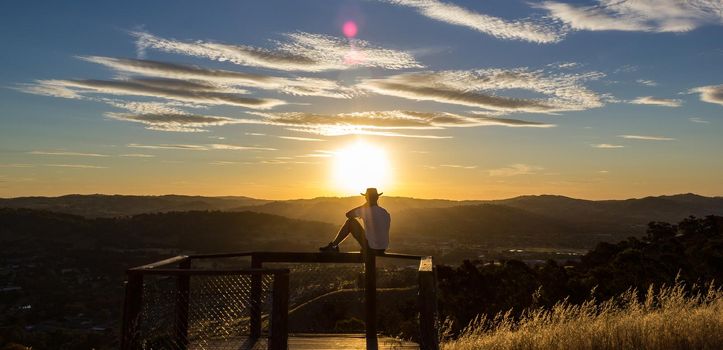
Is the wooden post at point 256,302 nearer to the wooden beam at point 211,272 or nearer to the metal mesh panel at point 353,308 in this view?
the wooden beam at point 211,272

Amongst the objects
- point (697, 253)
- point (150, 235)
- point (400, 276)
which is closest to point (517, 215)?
point (150, 235)

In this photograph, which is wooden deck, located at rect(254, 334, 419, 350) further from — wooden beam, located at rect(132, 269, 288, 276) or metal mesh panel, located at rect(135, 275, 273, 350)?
wooden beam, located at rect(132, 269, 288, 276)

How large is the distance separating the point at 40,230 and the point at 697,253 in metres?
102

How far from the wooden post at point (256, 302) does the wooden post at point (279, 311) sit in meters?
2.59

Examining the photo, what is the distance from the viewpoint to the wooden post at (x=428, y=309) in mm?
7379

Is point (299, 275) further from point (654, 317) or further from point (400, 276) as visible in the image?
point (654, 317)

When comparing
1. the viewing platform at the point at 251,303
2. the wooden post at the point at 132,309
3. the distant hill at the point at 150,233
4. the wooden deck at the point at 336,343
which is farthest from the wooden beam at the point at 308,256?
the distant hill at the point at 150,233

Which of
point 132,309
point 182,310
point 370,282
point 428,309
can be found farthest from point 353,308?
point 132,309

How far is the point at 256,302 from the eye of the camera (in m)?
9.73

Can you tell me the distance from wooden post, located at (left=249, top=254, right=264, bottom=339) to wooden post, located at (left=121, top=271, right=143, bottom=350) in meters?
2.42

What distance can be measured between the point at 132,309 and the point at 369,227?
3551mm

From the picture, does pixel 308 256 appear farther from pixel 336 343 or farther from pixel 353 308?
pixel 353 308

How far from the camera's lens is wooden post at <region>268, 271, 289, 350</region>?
674cm

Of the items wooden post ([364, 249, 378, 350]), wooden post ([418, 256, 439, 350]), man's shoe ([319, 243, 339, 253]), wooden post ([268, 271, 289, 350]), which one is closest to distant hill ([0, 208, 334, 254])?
man's shoe ([319, 243, 339, 253])
